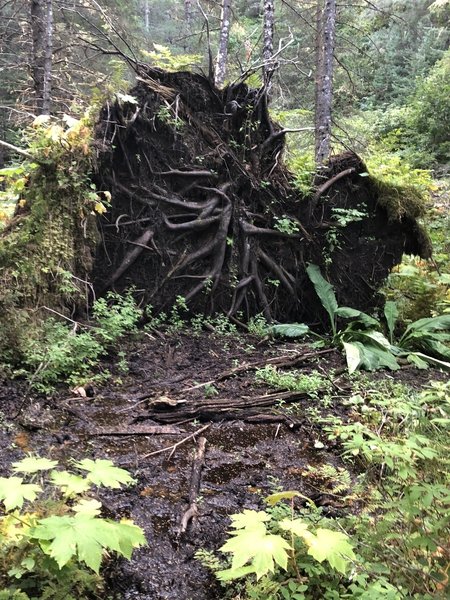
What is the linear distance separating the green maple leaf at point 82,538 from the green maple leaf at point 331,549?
2.66ft

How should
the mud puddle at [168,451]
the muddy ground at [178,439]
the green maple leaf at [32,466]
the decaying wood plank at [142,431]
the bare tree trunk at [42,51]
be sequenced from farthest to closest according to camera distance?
1. the bare tree trunk at [42,51]
2. the decaying wood plank at [142,431]
3. the muddy ground at [178,439]
4. the mud puddle at [168,451]
5. the green maple leaf at [32,466]

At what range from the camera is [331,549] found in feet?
6.75

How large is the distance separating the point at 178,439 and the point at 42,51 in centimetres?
1040

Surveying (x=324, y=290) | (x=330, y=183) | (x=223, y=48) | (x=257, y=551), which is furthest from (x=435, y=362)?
(x=223, y=48)

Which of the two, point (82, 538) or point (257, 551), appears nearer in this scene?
point (82, 538)

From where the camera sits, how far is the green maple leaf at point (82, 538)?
1.76 meters

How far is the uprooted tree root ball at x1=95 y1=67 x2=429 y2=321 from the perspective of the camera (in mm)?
6863

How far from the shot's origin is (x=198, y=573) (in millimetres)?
2498

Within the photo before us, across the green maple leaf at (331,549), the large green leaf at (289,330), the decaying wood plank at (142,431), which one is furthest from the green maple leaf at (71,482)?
the large green leaf at (289,330)

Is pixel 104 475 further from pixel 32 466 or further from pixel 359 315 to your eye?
pixel 359 315

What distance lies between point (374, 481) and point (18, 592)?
2529 millimetres

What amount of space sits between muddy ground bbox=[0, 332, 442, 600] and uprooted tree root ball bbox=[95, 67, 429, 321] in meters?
1.64

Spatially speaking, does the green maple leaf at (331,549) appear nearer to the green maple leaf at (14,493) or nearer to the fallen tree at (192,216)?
the green maple leaf at (14,493)

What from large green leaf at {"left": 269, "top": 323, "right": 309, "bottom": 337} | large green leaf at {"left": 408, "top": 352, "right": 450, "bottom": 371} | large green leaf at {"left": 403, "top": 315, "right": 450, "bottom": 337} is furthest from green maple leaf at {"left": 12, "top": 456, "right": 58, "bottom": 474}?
large green leaf at {"left": 403, "top": 315, "right": 450, "bottom": 337}
